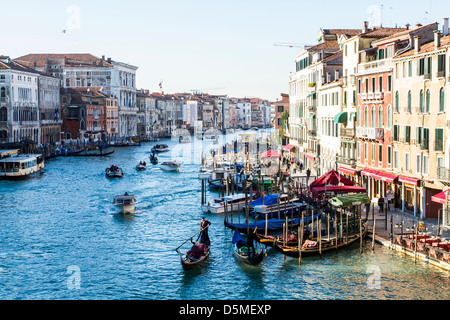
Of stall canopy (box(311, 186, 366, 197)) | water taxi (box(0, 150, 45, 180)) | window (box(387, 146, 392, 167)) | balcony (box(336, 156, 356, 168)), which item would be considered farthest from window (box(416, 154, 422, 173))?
water taxi (box(0, 150, 45, 180))

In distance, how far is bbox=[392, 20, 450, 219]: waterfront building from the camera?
68.6 feet

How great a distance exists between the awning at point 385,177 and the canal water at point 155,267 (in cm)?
481

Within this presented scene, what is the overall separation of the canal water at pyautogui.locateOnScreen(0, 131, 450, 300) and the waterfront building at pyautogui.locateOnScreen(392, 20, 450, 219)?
3.66 m

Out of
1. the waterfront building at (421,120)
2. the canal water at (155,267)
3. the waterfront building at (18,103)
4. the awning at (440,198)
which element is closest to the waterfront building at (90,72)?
the waterfront building at (18,103)

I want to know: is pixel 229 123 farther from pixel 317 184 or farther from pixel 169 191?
pixel 317 184

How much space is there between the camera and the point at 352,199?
70.8ft

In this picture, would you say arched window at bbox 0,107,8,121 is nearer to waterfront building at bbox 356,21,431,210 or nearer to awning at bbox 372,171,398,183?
waterfront building at bbox 356,21,431,210

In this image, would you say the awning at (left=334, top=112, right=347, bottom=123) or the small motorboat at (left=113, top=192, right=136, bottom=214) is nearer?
the small motorboat at (left=113, top=192, right=136, bottom=214)

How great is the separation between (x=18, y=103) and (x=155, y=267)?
47645 millimetres

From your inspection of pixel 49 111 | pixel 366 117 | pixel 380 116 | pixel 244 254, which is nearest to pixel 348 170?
pixel 366 117

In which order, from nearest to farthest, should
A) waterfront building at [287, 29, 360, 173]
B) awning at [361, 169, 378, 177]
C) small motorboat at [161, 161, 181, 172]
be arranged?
awning at [361, 169, 378, 177], waterfront building at [287, 29, 360, 173], small motorboat at [161, 161, 181, 172]

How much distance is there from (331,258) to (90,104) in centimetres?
6806

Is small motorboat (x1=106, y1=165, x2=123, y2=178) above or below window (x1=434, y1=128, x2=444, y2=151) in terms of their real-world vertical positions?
below

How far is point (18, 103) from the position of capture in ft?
205
